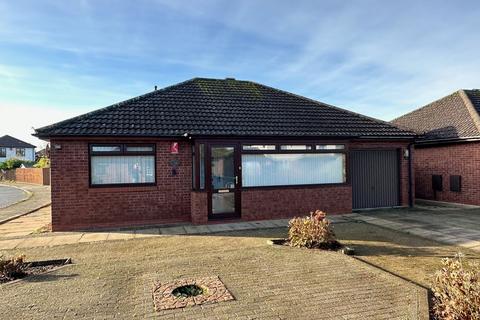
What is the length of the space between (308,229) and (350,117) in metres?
7.39

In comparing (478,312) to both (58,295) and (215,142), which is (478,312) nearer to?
(58,295)

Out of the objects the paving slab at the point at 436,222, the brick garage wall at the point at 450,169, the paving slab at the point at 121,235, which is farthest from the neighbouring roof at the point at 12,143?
the paving slab at the point at 436,222

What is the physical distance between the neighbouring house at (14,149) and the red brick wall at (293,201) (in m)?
78.6

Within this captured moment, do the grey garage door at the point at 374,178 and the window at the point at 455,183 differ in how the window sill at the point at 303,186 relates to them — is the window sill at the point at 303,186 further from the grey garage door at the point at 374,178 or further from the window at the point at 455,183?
the window at the point at 455,183

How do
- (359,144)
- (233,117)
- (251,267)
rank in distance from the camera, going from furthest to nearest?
(359,144)
(233,117)
(251,267)

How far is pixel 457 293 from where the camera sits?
3758mm

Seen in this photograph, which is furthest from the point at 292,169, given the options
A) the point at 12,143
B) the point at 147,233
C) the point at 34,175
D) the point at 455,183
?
the point at 12,143

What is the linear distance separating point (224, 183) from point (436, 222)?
6462mm

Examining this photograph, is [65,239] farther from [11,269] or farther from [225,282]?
[225,282]

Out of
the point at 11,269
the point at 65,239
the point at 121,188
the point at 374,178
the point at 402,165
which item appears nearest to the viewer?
the point at 11,269

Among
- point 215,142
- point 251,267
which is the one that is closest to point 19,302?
point 251,267

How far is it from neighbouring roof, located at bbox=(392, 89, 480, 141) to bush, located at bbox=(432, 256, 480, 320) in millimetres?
10741

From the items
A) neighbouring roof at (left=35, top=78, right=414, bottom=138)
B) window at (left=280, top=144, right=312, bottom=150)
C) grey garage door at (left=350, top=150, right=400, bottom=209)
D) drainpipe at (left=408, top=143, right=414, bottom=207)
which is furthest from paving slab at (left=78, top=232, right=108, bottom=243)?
drainpipe at (left=408, top=143, right=414, bottom=207)

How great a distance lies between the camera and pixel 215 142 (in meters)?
10.6
